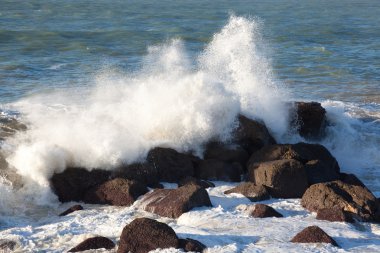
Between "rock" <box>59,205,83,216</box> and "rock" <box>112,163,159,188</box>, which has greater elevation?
"rock" <box>112,163,159,188</box>

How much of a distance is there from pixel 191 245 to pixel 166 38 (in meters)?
22.6

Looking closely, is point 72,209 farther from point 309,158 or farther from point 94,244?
point 309,158

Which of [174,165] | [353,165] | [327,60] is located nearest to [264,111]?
[353,165]

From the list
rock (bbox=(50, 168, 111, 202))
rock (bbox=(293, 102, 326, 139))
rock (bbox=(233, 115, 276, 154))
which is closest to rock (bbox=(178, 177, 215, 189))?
rock (bbox=(50, 168, 111, 202))

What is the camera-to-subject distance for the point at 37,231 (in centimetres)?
754

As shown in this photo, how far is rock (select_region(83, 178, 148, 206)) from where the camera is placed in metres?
8.69

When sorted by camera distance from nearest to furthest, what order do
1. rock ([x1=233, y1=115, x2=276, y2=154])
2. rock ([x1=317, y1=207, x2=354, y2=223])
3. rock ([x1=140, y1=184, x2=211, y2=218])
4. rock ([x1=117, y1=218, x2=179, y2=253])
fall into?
rock ([x1=117, y1=218, x2=179, y2=253]), rock ([x1=317, y1=207, x2=354, y2=223]), rock ([x1=140, y1=184, x2=211, y2=218]), rock ([x1=233, y1=115, x2=276, y2=154])

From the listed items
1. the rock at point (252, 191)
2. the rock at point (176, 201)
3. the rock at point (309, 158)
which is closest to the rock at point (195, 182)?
the rock at point (252, 191)

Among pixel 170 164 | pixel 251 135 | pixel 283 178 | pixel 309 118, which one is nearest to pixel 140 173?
pixel 170 164

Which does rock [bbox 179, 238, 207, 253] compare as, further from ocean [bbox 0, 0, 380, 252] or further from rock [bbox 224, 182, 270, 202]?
rock [bbox 224, 182, 270, 202]

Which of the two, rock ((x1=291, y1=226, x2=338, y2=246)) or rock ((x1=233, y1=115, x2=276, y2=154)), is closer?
rock ((x1=291, y1=226, x2=338, y2=246))

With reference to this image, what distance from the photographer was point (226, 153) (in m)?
10.5

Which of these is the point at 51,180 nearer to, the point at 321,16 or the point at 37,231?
the point at 37,231

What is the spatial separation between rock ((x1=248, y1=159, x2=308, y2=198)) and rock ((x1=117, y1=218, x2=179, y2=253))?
2646mm
